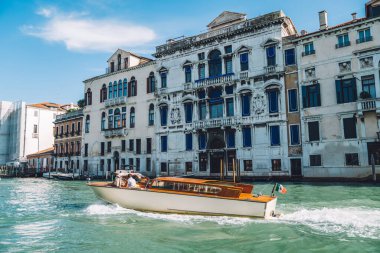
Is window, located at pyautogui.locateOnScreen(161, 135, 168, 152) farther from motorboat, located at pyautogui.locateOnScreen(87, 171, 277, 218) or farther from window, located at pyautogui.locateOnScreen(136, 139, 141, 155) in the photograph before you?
motorboat, located at pyautogui.locateOnScreen(87, 171, 277, 218)

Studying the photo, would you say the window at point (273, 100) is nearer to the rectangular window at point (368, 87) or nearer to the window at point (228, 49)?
the window at point (228, 49)

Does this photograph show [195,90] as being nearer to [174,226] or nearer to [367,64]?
[367,64]

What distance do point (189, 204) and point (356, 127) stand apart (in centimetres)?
1446

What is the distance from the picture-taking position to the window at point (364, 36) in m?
19.7

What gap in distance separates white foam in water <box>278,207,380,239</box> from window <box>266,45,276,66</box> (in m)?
15.2

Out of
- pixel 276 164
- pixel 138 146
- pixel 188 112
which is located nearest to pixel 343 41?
pixel 276 164

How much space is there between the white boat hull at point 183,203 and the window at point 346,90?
13656 mm

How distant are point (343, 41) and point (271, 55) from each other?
4.87 meters

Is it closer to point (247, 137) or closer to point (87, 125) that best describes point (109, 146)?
point (87, 125)

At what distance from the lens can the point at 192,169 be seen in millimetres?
26000

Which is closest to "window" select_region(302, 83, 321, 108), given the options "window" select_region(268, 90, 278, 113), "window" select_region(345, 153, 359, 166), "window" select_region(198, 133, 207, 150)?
"window" select_region(268, 90, 278, 113)

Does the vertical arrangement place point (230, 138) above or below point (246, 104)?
below

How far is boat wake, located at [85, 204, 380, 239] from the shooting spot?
24.3 feet

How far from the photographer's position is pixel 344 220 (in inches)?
326
